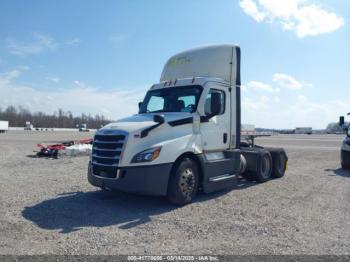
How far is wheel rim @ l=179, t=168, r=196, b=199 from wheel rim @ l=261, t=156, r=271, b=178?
406 cm

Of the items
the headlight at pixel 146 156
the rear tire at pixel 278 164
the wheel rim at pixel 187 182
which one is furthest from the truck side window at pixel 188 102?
the rear tire at pixel 278 164

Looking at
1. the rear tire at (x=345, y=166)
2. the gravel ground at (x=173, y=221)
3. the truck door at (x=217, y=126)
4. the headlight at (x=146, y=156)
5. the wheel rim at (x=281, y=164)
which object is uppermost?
the truck door at (x=217, y=126)

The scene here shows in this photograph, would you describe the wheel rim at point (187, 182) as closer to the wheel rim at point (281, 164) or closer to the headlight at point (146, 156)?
the headlight at point (146, 156)

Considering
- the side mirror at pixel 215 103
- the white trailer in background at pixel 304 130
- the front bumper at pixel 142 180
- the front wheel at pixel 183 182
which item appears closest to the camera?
the front bumper at pixel 142 180

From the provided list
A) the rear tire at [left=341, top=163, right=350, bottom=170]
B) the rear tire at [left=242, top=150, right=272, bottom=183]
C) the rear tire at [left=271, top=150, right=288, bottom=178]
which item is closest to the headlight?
the rear tire at [left=242, top=150, right=272, bottom=183]

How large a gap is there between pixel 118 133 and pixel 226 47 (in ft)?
13.8

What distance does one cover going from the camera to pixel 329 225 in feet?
20.3

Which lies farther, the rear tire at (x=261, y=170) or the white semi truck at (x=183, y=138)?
the rear tire at (x=261, y=170)

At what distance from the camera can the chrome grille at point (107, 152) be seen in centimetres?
710

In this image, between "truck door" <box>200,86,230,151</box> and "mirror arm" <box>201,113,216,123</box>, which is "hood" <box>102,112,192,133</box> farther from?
"truck door" <box>200,86,230,151</box>

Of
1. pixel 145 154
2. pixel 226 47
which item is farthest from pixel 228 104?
pixel 145 154

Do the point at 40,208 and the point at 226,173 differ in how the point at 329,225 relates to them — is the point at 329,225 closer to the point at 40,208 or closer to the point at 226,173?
the point at 226,173

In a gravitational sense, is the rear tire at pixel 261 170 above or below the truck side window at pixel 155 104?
below

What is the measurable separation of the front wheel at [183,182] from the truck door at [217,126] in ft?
2.61
